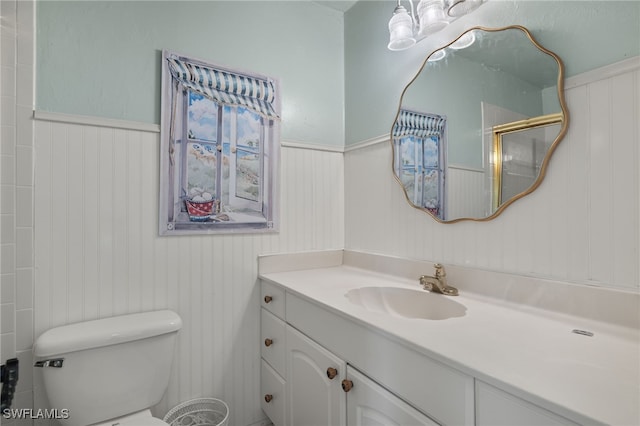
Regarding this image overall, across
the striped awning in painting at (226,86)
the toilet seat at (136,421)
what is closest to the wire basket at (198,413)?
the toilet seat at (136,421)

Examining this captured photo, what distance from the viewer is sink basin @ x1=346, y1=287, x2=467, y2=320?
1.22 meters

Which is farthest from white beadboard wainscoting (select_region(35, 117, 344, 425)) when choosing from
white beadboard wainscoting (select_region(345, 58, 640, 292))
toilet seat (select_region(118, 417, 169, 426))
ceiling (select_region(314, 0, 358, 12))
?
white beadboard wainscoting (select_region(345, 58, 640, 292))

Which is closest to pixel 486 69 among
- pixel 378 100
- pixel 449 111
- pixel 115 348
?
pixel 449 111

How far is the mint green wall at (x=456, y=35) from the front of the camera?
0.89 meters

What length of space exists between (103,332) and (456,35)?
179 cm

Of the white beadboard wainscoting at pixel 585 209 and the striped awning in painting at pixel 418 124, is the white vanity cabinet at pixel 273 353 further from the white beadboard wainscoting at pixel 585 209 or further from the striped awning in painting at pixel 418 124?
the striped awning in painting at pixel 418 124

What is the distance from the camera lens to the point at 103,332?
44.8 inches

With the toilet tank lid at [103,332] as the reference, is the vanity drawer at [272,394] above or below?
below

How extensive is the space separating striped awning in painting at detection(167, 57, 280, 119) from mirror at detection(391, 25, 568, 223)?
0.68 m

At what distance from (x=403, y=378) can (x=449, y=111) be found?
106cm

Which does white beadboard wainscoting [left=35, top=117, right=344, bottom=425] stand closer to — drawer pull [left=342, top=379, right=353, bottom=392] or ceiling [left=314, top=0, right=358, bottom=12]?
drawer pull [left=342, top=379, right=353, bottom=392]

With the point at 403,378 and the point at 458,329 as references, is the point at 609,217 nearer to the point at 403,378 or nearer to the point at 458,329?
the point at 458,329

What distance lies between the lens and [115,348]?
1151mm

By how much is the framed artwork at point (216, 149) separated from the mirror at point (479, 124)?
67 cm
